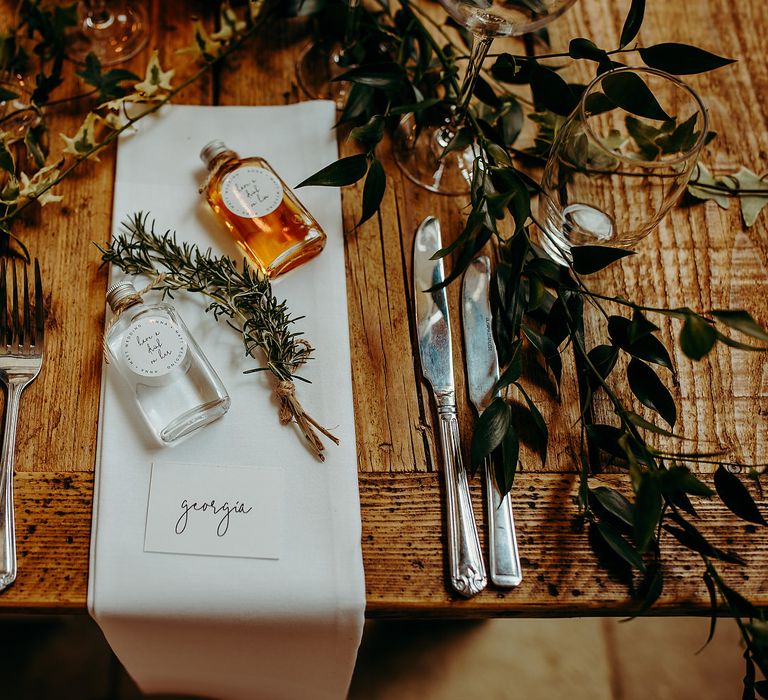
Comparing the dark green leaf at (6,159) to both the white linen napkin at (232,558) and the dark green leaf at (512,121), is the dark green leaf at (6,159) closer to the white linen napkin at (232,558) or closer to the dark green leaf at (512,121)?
the white linen napkin at (232,558)

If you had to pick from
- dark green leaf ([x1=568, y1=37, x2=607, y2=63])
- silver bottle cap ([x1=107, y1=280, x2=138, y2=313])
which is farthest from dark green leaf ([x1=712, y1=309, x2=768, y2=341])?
silver bottle cap ([x1=107, y1=280, x2=138, y2=313])

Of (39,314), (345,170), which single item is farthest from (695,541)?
(39,314)

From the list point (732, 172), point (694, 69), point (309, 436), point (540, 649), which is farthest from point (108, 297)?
point (540, 649)

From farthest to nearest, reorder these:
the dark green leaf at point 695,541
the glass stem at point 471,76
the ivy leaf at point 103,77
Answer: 1. the ivy leaf at point 103,77
2. the glass stem at point 471,76
3. the dark green leaf at point 695,541

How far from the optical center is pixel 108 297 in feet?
2.40

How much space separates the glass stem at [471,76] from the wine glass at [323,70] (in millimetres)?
169

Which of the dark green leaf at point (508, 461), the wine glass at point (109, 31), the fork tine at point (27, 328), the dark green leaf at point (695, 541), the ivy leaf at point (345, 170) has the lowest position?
the dark green leaf at point (695, 541)

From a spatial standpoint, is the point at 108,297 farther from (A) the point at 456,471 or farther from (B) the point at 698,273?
(B) the point at 698,273

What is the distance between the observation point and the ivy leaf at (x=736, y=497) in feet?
2.20

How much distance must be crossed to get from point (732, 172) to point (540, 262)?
0.38m

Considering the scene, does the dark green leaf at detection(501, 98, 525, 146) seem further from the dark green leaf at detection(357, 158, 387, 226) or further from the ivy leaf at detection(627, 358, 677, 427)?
the ivy leaf at detection(627, 358, 677, 427)

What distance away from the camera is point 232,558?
2.23 ft

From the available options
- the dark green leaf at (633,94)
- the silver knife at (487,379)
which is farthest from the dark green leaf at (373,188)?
the dark green leaf at (633,94)

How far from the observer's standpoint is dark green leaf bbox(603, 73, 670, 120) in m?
0.69
